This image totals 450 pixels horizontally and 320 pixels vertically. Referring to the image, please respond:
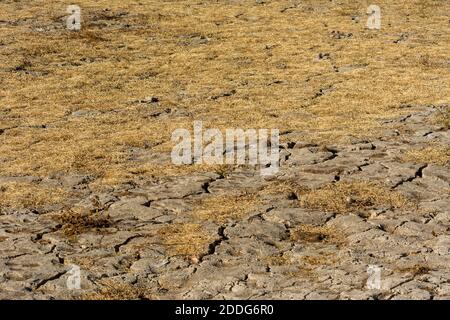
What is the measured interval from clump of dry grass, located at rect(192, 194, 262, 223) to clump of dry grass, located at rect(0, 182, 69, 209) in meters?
1.98

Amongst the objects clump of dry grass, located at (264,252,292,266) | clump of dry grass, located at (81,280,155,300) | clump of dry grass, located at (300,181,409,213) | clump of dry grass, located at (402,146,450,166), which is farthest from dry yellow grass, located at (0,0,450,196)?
clump of dry grass, located at (264,252,292,266)

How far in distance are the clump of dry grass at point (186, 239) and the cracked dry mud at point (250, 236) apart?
0.01m

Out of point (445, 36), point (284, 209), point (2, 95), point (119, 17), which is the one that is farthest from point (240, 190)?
point (119, 17)

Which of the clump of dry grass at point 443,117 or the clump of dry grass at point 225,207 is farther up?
the clump of dry grass at point 443,117

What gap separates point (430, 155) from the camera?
1248cm

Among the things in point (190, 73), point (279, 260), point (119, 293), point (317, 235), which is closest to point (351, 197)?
point (317, 235)

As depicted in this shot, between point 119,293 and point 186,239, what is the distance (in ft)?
5.05

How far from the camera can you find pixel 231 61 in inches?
774

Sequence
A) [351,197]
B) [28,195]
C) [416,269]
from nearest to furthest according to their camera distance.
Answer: [416,269], [351,197], [28,195]

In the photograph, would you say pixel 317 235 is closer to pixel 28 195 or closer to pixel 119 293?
pixel 119 293

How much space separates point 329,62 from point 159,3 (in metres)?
8.54

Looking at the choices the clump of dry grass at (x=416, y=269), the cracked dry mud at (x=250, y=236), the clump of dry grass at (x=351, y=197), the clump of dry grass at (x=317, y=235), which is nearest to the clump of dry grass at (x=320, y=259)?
the cracked dry mud at (x=250, y=236)

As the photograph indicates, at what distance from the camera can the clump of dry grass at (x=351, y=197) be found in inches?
419

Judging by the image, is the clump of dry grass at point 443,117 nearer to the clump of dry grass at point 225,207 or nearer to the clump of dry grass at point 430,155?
the clump of dry grass at point 430,155
